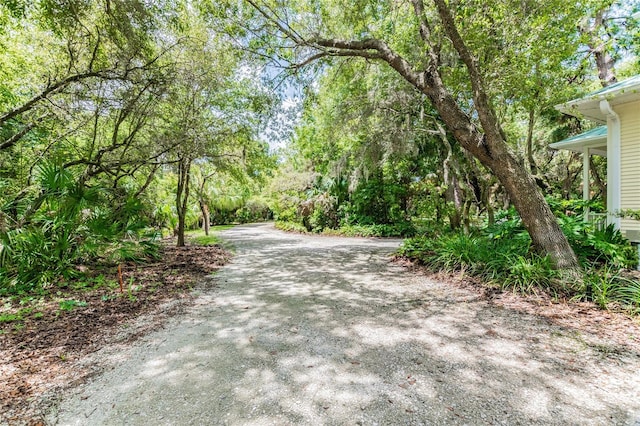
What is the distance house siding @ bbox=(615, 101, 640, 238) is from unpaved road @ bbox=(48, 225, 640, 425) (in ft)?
14.5

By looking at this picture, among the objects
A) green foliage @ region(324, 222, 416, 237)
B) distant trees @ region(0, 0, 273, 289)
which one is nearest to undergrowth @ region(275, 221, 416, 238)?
green foliage @ region(324, 222, 416, 237)

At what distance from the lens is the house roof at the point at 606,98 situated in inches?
210

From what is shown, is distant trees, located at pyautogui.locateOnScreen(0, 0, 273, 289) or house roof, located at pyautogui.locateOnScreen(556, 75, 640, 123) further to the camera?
house roof, located at pyautogui.locateOnScreen(556, 75, 640, 123)

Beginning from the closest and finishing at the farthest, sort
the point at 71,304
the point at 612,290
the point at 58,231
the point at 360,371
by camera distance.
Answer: the point at 360,371 → the point at 612,290 → the point at 71,304 → the point at 58,231

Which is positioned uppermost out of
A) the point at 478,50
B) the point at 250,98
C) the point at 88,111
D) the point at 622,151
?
the point at 250,98

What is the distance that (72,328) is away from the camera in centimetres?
346

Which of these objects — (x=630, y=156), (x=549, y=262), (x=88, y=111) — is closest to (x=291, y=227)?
(x=88, y=111)

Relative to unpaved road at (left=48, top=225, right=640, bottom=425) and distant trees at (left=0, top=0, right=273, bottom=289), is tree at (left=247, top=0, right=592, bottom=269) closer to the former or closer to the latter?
unpaved road at (left=48, top=225, right=640, bottom=425)

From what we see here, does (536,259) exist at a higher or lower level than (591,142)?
lower

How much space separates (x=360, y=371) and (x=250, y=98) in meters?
7.97

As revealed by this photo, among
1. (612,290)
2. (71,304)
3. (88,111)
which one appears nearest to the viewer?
(612,290)

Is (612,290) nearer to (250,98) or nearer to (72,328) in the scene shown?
(72,328)

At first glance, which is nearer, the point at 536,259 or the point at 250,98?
the point at 536,259

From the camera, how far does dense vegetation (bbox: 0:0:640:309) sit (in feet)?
15.9
